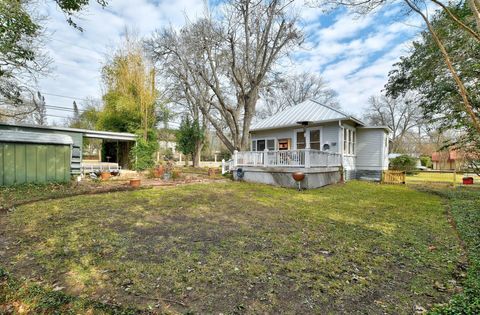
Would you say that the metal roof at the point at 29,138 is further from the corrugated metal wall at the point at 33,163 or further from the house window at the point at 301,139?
the house window at the point at 301,139

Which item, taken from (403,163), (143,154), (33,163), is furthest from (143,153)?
(403,163)

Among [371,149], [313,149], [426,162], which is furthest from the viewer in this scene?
[426,162]

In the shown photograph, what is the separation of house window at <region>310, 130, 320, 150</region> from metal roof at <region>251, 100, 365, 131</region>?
878mm

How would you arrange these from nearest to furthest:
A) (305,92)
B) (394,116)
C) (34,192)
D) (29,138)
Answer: (34,192) < (29,138) < (305,92) < (394,116)

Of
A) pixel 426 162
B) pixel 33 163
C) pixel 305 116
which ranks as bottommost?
pixel 426 162

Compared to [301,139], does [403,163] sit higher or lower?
lower

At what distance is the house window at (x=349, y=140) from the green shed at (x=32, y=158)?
13.8 meters

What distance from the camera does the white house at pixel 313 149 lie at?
34.5 ft

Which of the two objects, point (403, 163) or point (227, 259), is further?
point (403, 163)

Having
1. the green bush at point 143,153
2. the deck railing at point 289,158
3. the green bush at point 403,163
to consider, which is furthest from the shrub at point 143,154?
the green bush at point 403,163

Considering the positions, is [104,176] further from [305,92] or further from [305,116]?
[305,92]

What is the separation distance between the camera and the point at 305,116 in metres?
13.6

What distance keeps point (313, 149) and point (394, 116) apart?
33892 millimetres

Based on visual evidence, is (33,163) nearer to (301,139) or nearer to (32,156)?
(32,156)
